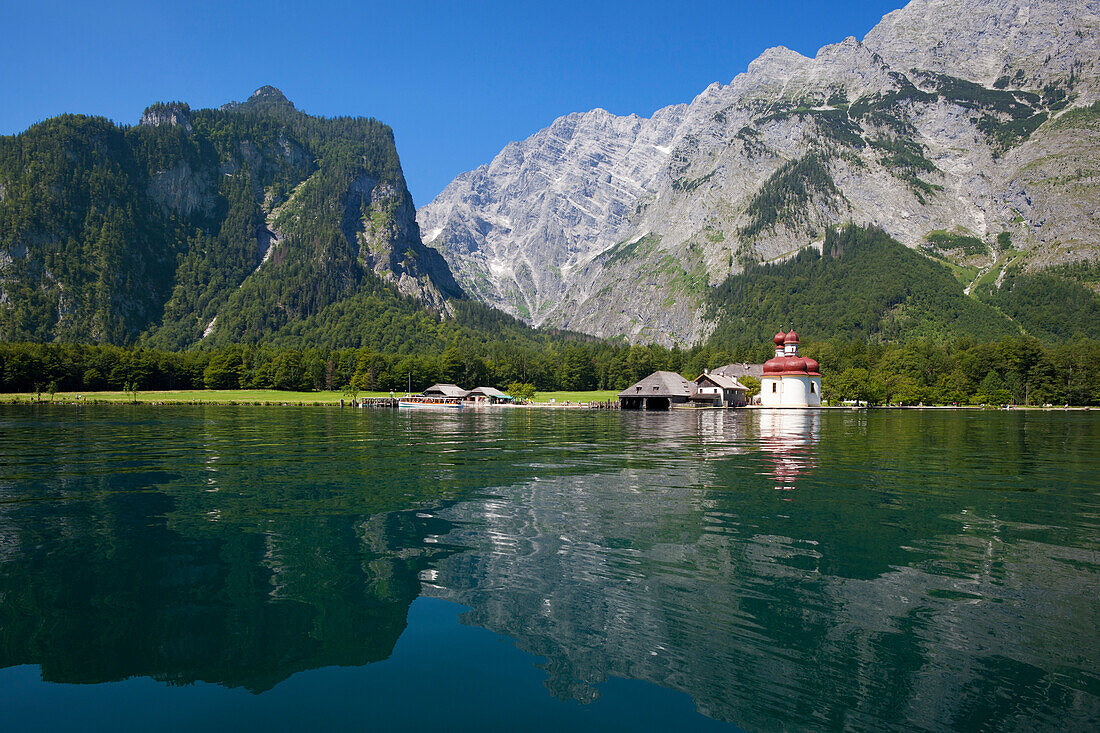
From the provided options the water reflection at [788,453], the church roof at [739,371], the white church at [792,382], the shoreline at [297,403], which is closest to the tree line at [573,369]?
the shoreline at [297,403]

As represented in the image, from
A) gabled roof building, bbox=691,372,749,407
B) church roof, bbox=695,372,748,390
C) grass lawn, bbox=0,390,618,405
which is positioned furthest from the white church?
grass lawn, bbox=0,390,618,405

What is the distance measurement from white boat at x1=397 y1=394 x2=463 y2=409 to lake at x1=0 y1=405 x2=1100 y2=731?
109 metres

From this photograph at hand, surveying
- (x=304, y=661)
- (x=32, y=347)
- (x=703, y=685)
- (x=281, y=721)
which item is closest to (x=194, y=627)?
(x=304, y=661)

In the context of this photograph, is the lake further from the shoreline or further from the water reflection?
the shoreline

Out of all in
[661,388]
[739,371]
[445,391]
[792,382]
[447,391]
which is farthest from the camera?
[739,371]

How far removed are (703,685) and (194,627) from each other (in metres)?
8.63

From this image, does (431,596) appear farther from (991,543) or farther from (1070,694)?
(991,543)

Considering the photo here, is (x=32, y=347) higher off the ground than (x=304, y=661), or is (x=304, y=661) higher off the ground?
(x=32, y=347)

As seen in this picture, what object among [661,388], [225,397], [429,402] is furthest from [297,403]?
[661,388]

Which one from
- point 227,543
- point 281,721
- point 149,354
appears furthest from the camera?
point 149,354

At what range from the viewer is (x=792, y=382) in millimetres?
120125

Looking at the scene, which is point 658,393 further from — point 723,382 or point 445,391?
point 445,391

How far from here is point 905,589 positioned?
12625 millimetres

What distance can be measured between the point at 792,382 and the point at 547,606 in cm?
11839
